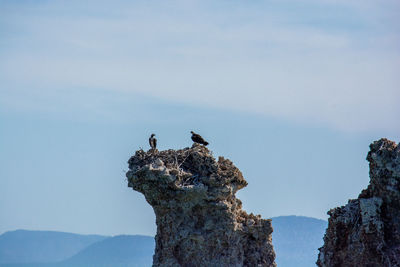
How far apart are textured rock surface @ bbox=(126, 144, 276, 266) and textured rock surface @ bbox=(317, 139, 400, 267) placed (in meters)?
3.68

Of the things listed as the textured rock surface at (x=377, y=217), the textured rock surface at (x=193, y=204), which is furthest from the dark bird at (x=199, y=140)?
the textured rock surface at (x=377, y=217)

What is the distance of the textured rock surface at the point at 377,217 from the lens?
3672 cm

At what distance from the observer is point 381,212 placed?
37188 millimetres

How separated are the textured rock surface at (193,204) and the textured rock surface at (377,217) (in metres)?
3.68

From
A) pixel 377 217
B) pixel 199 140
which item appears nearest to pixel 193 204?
pixel 199 140

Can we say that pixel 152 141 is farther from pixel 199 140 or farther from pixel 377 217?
pixel 377 217

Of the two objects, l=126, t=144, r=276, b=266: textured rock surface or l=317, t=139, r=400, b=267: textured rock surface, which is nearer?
l=317, t=139, r=400, b=267: textured rock surface

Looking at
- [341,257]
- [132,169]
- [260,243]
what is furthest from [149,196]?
[341,257]

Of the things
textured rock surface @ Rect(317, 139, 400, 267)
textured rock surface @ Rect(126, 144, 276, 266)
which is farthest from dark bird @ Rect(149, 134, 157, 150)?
textured rock surface @ Rect(317, 139, 400, 267)

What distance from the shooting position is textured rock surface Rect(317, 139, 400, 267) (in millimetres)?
36719

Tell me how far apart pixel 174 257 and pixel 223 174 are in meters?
3.12

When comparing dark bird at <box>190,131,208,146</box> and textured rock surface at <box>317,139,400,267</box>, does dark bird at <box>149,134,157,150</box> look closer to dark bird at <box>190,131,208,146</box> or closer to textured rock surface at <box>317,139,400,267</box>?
dark bird at <box>190,131,208,146</box>

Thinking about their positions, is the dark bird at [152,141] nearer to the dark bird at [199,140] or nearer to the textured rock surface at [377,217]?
the dark bird at [199,140]

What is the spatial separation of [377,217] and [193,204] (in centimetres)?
600
